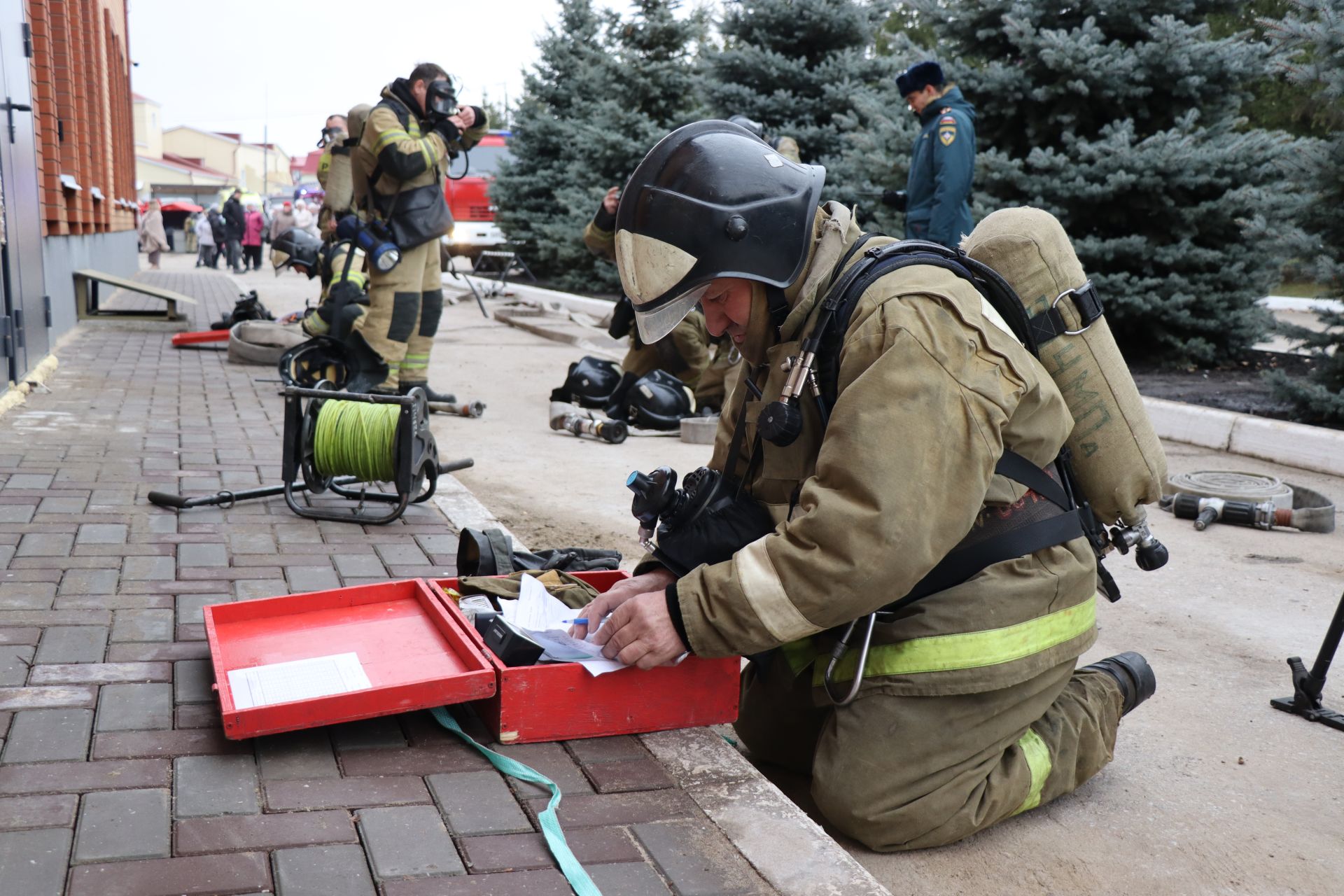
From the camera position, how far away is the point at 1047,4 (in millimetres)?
9891

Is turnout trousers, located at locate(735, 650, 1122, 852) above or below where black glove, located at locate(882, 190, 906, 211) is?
below

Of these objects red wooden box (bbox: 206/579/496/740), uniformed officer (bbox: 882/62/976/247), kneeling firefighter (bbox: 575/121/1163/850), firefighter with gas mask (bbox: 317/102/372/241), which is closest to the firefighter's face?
kneeling firefighter (bbox: 575/121/1163/850)

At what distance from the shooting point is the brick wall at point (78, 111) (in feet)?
37.3

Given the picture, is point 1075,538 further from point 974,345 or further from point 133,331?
point 133,331

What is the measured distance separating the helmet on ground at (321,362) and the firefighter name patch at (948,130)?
14.7ft

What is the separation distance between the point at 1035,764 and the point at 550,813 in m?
1.24

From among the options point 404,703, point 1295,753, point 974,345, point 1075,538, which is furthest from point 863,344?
point 1295,753

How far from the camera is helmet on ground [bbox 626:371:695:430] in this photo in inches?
321

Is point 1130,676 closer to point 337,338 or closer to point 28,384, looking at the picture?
point 337,338

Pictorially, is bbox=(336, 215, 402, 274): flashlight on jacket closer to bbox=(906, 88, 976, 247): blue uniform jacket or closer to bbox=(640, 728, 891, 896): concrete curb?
bbox=(906, 88, 976, 247): blue uniform jacket

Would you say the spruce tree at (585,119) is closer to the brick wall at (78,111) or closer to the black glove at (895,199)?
the black glove at (895,199)

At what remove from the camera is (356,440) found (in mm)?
4883

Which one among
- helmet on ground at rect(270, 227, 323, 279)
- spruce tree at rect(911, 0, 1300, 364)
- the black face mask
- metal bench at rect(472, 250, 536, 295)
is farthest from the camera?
metal bench at rect(472, 250, 536, 295)

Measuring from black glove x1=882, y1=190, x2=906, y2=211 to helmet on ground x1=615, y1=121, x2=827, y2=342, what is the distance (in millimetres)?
6235
